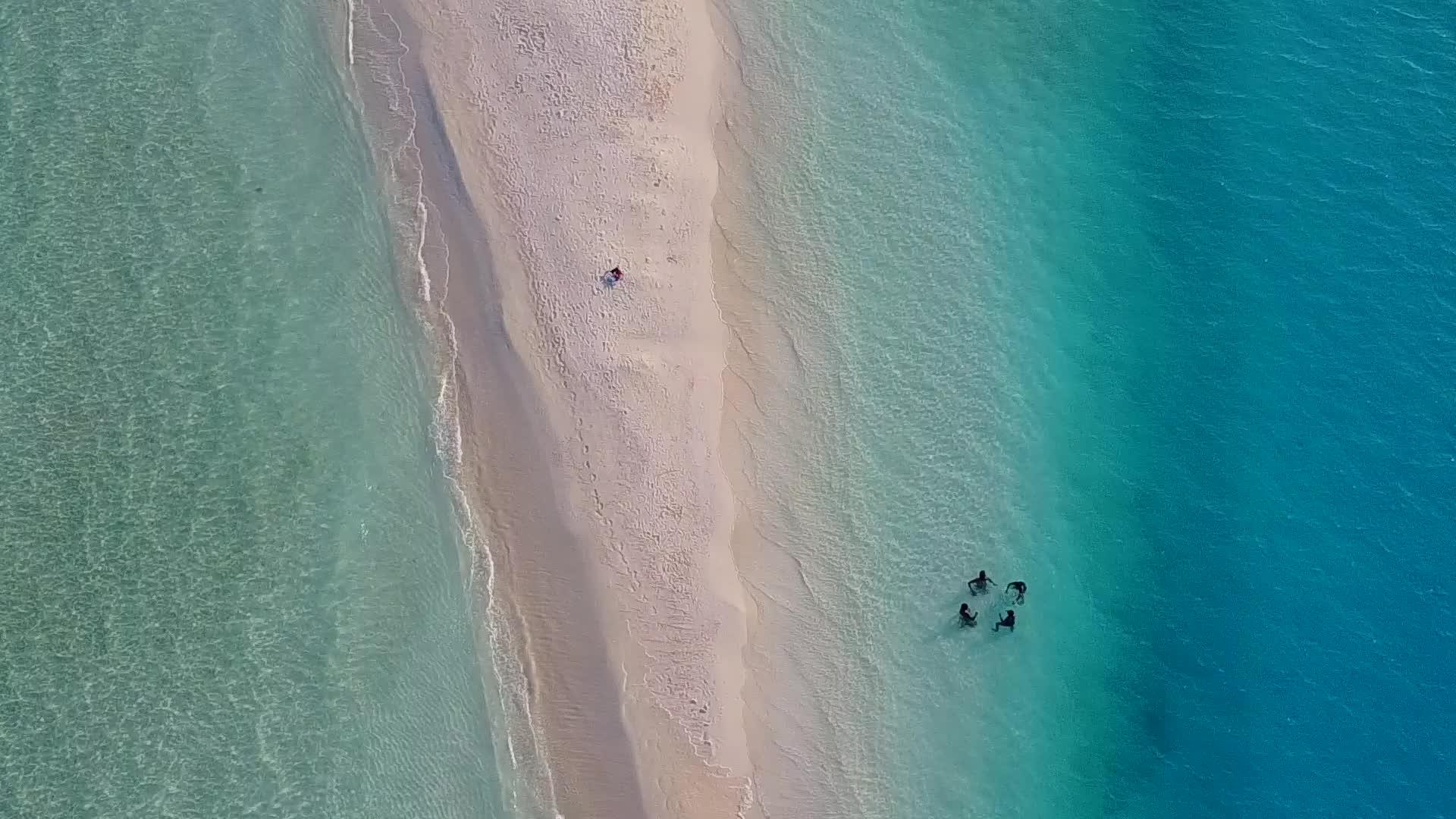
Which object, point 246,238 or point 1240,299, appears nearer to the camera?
point 246,238

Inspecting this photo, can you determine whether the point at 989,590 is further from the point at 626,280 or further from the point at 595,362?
the point at 626,280

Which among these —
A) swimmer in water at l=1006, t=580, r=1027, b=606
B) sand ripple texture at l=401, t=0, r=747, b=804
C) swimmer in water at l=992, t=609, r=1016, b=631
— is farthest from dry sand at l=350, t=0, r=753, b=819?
swimmer in water at l=1006, t=580, r=1027, b=606

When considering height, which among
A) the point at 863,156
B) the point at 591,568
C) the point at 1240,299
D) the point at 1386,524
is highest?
the point at 863,156

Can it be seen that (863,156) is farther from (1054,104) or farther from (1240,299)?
(1240,299)

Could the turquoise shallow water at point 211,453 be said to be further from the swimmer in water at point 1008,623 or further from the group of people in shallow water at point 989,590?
the swimmer in water at point 1008,623

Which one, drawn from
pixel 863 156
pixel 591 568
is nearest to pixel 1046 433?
pixel 863 156

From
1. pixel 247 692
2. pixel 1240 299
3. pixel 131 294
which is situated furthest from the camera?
pixel 1240 299

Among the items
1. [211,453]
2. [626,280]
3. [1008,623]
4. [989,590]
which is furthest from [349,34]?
[1008,623]

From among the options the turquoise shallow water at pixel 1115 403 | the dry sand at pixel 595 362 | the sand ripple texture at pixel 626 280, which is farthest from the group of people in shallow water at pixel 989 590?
the sand ripple texture at pixel 626 280
